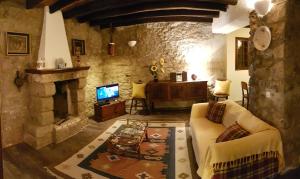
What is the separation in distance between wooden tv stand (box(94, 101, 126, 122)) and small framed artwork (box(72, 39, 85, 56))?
1281 mm

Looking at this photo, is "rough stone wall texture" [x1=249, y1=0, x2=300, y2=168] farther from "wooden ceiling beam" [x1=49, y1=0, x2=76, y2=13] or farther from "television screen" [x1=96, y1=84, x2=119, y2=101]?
"television screen" [x1=96, y1=84, x2=119, y2=101]

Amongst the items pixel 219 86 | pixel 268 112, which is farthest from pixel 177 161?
pixel 219 86

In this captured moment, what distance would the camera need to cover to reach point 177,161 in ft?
11.2

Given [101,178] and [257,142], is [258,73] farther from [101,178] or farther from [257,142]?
[101,178]

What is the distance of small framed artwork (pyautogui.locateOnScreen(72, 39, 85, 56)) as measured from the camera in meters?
5.43

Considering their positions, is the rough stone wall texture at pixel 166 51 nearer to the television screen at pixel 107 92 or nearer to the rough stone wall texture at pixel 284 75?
the television screen at pixel 107 92

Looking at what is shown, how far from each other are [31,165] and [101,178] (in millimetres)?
1162

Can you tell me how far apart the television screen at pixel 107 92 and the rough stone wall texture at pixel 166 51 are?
77 centimetres

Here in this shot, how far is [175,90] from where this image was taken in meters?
6.03

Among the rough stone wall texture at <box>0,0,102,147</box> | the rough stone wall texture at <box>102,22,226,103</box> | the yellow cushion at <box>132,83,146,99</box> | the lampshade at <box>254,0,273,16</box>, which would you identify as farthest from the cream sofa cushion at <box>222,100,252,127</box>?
the rough stone wall texture at <box>0,0,102,147</box>

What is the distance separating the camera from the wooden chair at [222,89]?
6.12m

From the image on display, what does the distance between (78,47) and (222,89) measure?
3.72 metres

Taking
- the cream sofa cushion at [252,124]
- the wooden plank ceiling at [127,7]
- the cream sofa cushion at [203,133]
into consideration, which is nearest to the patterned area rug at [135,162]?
the cream sofa cushion at [203,133]

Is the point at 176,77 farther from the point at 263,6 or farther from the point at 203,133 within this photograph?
the point at 263,6
